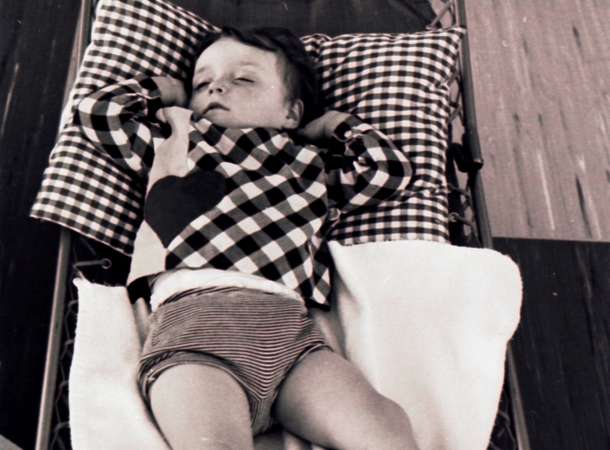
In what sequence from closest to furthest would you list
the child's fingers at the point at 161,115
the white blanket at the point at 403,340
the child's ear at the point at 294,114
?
1. the white blanket at the point at 403,340
2. the child's fingers at the point at 161,115
3. the child's ear at the point at 294,114

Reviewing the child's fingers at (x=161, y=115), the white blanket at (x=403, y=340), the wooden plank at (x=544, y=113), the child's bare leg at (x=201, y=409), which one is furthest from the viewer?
the wooden plank at (x=544, y=113)

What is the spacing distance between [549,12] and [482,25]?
0.78ft

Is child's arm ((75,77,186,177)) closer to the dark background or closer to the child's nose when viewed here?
the child's nose

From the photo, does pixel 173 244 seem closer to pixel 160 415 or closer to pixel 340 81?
pixel 160 415

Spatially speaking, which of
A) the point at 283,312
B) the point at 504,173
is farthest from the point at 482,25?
the point at 283,312

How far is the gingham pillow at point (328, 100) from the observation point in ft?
4.02

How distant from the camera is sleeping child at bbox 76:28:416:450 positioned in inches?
37.0

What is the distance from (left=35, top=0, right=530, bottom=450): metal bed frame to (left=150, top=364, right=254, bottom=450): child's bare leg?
0.19m

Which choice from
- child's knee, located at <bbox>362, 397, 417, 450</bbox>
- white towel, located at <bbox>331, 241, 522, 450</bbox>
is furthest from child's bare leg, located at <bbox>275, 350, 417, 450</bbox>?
white towel, located at <bbox>331, 241, 522, 450</bbox>

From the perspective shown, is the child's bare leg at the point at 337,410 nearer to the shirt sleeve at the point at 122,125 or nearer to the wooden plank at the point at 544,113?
the shirt sleeve at the point at 122,125

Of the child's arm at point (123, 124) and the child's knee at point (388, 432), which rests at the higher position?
the child's arm at point (123, 124)

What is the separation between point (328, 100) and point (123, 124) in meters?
0.45

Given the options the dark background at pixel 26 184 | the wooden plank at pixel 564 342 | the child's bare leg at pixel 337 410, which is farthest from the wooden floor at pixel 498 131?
the child's bare leg at pixel 337 410

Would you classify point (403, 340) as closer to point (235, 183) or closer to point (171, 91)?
point (235, 183)
